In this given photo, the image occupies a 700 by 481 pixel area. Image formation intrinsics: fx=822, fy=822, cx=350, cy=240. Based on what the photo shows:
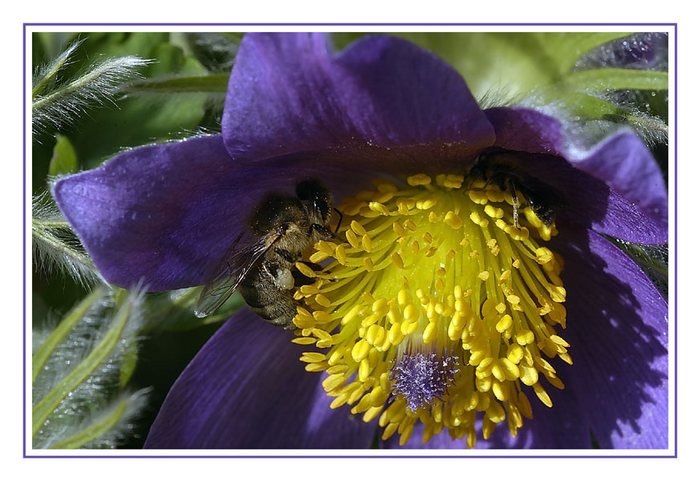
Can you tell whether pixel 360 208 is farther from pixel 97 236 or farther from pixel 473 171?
pixel 97 236

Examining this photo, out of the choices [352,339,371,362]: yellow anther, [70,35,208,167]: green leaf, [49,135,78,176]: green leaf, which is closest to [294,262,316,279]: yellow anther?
[352,339,371,362]: yellow anther

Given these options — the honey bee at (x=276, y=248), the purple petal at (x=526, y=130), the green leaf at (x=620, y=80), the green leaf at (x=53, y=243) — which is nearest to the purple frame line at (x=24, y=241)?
the green leaf at (x=53, y=243)

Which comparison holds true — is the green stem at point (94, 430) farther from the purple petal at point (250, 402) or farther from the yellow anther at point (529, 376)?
the yellow anther at point (529, 376)

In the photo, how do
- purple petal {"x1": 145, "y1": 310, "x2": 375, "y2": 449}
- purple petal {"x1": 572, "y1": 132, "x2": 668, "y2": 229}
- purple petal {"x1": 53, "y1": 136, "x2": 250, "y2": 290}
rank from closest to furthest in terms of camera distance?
1. purple petal {"x1": 572, "y1": 132, "x2": 668, "y2": 229}
2. purple petal {"x1": 53, "y1": 136, "x2": 250, "y2": 290}
3. purple petal {"x1": 145, "y1": 310, "x2": 375, "y2": 449}

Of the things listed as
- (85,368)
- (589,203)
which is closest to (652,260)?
(589,203)

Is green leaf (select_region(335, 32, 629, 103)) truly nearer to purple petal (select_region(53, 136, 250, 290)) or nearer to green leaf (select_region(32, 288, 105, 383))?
purple petal (select_region(53, 136, 250, 290))

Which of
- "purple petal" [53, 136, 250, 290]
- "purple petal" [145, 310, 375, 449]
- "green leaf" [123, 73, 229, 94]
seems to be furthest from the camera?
"purple petal" [145, 310, 375, 449]
